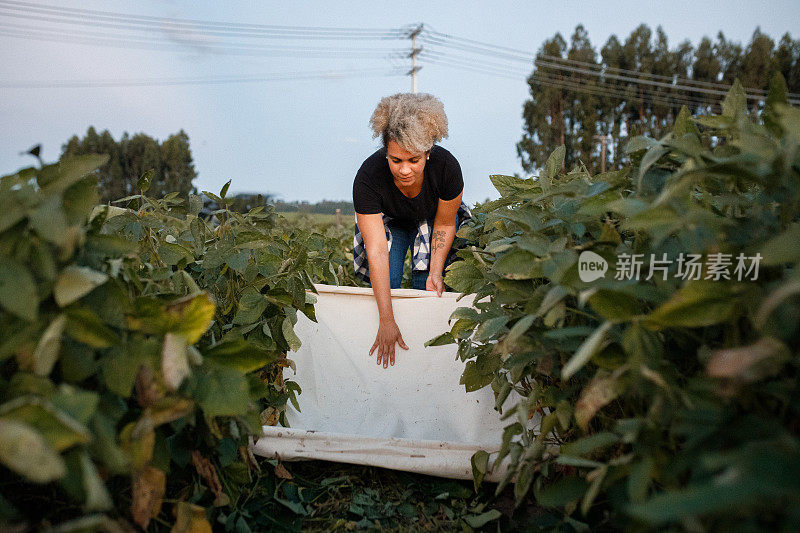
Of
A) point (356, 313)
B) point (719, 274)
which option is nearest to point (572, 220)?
point (719, 274)

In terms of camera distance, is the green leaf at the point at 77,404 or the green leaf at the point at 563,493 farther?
the green leaf at the point at 563,493

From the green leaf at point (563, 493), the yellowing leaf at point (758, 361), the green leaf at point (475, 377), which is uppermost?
the yellowing leaf at point (758, 361)

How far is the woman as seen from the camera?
226cm

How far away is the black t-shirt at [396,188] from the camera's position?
250 cm

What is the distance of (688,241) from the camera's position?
0.75 meters

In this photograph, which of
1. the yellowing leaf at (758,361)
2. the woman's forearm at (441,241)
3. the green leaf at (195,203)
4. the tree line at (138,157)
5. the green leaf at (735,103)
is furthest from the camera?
the tree line at (138,157)

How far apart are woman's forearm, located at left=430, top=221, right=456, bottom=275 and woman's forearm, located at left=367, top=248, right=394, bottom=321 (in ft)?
1.18

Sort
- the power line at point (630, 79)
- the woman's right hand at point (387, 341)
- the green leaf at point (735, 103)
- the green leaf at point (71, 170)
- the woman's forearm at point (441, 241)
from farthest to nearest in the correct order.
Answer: the power line at point (630, 79) → the woman's forearm at point (441, 241) → the woman's right hand at point (387, 341) → the green leaf at point (735, 103) → the green leaf at point (71, 170)

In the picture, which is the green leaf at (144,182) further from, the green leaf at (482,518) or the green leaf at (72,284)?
the green leaf at (482,518)

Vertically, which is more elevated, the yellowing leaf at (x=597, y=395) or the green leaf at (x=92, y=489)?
the yellowing leaf at (x=597, y=395)

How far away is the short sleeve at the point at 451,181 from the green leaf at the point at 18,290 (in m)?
2.04

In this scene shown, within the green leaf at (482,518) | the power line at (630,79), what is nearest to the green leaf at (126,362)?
the green leaf at (482,518)

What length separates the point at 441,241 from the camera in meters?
2.65

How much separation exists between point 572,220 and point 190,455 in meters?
0.91
